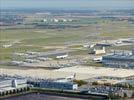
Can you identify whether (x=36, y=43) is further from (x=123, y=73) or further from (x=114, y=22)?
(x=114, y=22)

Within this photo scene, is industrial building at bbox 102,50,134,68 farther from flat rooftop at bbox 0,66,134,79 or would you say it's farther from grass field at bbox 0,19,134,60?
grass field at bbox 0,19,134,60

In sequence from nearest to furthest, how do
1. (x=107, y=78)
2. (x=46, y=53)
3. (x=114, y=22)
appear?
1. (x=107, y=78)
2. (x=46, y=53)
3. (x=114, y=22)

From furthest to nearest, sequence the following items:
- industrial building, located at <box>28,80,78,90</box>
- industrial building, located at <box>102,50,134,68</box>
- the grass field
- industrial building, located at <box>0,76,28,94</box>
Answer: the grass field, industrial building, located at <box>102,50,134,68</box>, industrial building, located at <box>28,80,78,90</box>, industrial building, located at <box>0,76,28,94</box>

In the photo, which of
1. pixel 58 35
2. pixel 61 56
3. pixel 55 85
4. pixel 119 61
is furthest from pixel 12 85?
pixel 58 35

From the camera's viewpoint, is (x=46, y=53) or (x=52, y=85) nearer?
(x=52, y=85)

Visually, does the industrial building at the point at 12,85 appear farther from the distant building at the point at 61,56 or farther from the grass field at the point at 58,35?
the grass field at the point at 58,35

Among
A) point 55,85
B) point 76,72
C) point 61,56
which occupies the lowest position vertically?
point 55,85

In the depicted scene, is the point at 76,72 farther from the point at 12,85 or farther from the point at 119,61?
the point at 12,85

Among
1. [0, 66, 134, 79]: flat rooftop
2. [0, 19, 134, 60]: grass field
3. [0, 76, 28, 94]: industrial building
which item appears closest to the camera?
[0, 76, 28, 94]: industrial building

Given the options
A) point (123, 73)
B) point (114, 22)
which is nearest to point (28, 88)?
point (123, 73)

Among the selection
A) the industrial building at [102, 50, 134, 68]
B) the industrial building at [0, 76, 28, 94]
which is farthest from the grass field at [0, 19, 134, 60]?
the industrial building at [0, 76, 28, 94]

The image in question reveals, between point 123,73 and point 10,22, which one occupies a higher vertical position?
point 10,22
